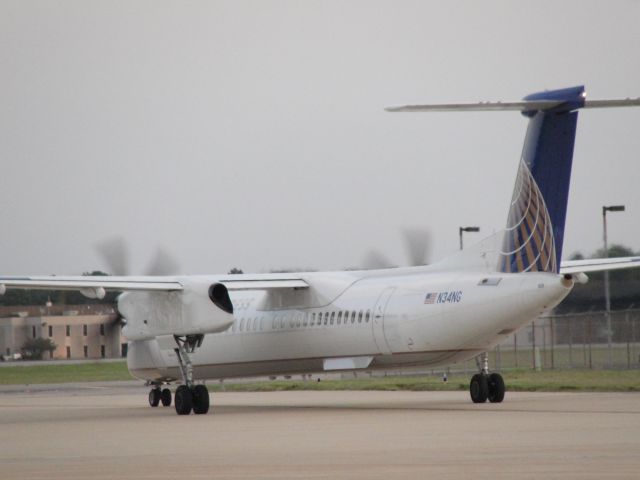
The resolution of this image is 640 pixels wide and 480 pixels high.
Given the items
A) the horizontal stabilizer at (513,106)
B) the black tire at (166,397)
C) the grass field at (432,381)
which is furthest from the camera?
the grass field at (432,381)

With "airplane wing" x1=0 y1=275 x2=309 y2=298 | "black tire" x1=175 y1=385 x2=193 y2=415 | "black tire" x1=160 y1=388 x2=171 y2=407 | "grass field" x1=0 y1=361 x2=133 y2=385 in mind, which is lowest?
"grass field" x1=0 y1=361 x2=133 y2=385

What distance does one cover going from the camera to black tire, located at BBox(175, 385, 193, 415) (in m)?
28.7

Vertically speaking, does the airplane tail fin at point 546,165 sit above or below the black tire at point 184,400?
above

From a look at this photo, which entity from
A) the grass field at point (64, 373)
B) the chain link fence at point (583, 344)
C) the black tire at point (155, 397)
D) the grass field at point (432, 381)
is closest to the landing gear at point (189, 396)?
the black tire at point (155, 397)

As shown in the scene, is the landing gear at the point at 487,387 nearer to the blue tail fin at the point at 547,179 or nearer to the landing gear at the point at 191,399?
the blue tail fin at the point at 547,179

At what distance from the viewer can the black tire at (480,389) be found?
29047mm

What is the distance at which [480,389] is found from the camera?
2909cm

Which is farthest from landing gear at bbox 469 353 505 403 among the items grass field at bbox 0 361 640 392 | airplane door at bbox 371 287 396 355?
grass field at bbox 0 361 640 392

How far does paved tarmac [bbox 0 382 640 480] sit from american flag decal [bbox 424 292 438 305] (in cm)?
231

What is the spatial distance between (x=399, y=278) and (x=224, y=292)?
4.05 m

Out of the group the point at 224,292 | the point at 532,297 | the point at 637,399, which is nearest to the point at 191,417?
the point at 224,292

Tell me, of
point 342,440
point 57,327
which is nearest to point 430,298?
point 342,440

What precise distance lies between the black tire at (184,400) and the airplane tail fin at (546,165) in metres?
8.05

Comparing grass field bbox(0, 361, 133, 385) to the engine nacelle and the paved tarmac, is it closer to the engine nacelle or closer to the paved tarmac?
the paved tarmac
